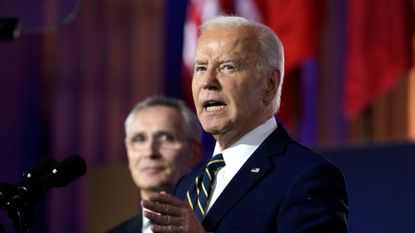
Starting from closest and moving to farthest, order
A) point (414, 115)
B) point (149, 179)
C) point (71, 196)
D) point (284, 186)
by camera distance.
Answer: point (284, 186) → point (149, 179) → point (414, 115) → point (71, 196)

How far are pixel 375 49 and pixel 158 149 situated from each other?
202cm

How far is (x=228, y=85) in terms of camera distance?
2.17 metres

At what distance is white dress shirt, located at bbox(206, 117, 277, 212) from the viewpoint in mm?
2177

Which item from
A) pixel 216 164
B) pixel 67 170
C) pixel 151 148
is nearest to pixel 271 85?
pixel 216 164

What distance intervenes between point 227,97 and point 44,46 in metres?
3.83

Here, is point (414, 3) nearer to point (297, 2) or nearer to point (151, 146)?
point (297, 2)

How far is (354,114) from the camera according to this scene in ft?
16.3

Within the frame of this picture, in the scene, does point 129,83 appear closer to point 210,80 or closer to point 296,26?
point 296,26

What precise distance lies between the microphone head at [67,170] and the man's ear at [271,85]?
488 millimetres

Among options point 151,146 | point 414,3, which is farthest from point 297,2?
point 151,146

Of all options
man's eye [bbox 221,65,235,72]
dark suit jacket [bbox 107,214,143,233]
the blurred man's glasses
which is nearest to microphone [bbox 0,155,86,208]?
man's eye [bbox 221,65,235,72]

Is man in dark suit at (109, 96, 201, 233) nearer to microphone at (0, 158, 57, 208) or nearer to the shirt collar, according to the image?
the shirt collar

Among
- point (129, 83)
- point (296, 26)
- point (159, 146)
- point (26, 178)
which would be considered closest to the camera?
point (26, 178)

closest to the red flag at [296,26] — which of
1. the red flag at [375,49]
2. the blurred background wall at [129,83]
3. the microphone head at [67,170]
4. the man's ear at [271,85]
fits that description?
the blurred background wall at [129,83]
